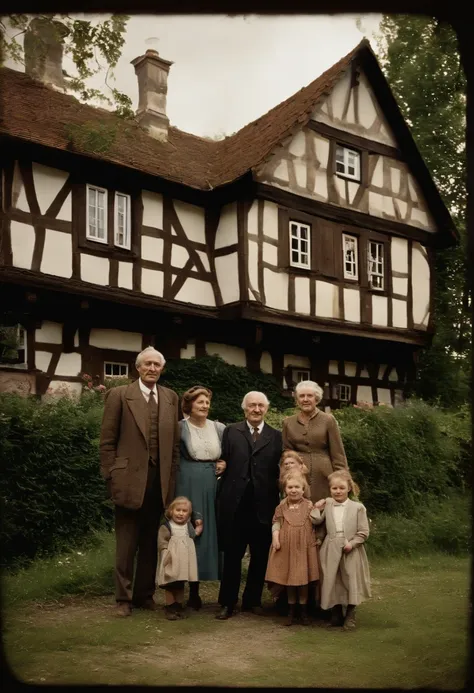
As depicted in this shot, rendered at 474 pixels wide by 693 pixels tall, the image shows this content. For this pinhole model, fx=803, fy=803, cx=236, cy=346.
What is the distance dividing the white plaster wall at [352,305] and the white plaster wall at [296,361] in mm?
1446

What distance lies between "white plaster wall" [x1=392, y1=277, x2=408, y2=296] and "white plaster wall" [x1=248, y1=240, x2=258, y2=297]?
14.0ft

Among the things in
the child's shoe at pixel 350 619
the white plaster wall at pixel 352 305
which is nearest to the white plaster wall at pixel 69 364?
the white plaster wall at pixel 352 305

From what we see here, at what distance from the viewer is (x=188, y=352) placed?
16.8 meters

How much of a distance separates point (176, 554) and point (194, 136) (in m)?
15.3

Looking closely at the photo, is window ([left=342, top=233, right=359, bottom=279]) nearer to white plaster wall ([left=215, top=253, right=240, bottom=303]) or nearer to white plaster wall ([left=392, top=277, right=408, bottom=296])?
white plaster wall ([left=392, top=277, right=408, bottom=296])

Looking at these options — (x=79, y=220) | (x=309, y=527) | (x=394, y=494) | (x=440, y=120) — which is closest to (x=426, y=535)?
(x=394, y=494)

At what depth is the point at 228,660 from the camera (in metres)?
5.17

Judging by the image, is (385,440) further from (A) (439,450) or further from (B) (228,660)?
(B) (228,660)

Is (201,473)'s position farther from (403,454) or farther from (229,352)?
(229,352)

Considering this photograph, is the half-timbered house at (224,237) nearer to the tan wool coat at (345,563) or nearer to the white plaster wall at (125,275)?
the white plaster wall at (125,275)

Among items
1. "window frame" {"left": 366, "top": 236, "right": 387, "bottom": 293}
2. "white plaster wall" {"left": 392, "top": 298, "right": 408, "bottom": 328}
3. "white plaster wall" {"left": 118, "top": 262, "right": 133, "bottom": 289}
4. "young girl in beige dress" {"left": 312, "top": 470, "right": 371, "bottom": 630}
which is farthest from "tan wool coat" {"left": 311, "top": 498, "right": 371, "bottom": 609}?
"white plaster wall" {"left": 392, "top": 298, "right": 408, "bottom": 328}

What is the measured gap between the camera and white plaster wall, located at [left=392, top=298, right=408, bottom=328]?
18.9 m

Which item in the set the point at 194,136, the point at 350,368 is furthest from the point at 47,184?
the point at 350,368

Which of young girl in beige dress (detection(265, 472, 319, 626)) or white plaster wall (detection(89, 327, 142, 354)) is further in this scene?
white plaster wall (detection(89, 327, 142, 354))
